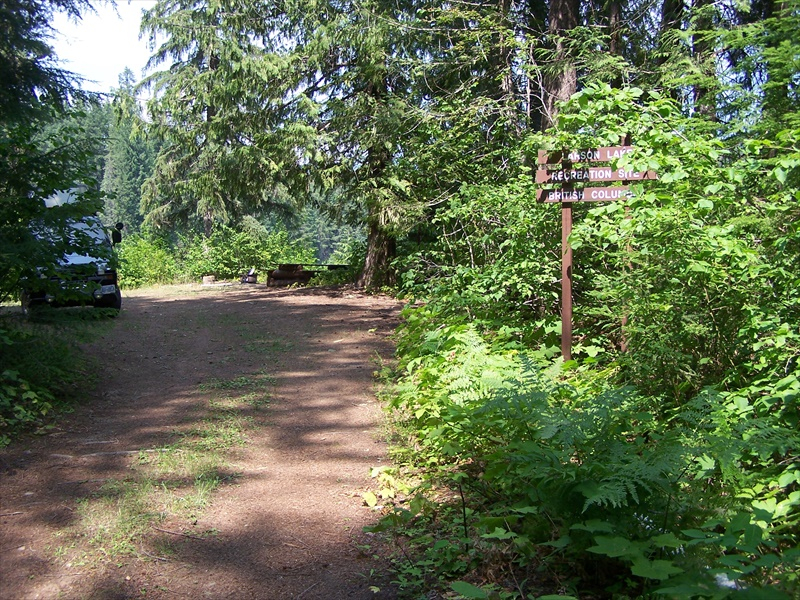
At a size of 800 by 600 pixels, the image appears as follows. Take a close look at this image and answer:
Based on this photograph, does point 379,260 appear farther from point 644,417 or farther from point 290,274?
point 644,417

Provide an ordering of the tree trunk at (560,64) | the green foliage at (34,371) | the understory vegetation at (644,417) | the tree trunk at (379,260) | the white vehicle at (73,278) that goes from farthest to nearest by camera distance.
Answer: the tree trunk at (379,260) → the tree trunk at (560,64) → the white vehicle at (73,278) → the green foliage at (34,371) → the understory vegetation at (644,417)

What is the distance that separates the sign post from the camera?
259 inches

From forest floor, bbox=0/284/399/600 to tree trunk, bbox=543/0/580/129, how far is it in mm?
4977

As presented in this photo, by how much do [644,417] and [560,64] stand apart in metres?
7.74

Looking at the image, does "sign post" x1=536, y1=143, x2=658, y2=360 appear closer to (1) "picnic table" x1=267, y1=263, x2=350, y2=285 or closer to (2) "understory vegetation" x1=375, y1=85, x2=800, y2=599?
(2) "understory vegetation" x1=375, y1=85, x2=800, y2=599

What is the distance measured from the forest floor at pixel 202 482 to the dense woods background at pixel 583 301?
0.46 m

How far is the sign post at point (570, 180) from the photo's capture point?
658cm

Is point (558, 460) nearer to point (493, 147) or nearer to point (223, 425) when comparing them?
point (223, 425)

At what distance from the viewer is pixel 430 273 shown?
447 inches

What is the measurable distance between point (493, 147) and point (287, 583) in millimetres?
9079

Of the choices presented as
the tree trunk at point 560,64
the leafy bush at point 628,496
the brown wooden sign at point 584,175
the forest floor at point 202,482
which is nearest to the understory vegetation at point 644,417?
the leafy bush at point 628,496

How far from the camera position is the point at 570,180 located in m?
6.82

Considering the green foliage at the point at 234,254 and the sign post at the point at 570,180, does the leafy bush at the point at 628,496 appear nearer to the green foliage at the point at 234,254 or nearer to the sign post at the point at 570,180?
the sign post at the point at 570,180

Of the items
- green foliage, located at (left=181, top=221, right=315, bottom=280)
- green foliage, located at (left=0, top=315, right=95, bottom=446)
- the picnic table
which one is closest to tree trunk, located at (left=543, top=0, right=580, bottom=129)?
green foliage, located at (left=0, top=315, right=95, bottom=446)
